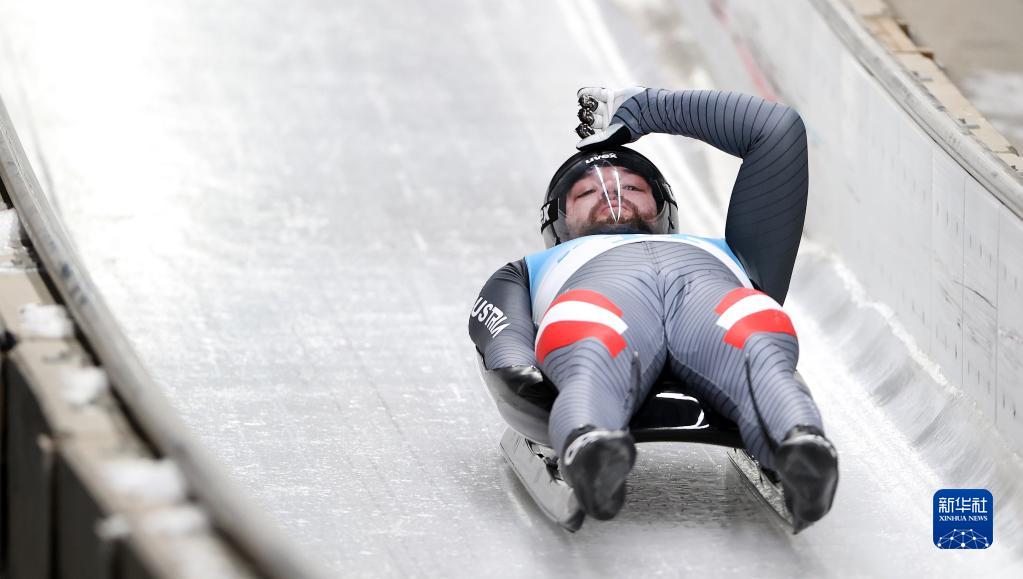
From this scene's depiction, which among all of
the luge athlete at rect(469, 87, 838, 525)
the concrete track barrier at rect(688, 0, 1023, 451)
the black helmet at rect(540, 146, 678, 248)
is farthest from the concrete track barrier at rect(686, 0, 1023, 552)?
the black helmet at rect(540, 146, 678, 248)

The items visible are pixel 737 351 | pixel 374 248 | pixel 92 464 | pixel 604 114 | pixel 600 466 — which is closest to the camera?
pixel 92 464

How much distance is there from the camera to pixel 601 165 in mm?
3203

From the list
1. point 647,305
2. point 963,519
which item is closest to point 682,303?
point 647,305

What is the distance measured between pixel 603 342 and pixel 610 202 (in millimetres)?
496

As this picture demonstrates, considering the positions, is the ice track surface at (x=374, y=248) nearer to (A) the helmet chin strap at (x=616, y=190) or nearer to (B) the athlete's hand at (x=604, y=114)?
(A) the helmet chin strap at (x=616, y=190)

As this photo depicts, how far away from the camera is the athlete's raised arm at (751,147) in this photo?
311 cm

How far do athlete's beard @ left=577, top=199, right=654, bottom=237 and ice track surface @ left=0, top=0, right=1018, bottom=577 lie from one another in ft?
1.59

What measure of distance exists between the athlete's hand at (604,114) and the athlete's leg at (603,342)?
31 centimetres

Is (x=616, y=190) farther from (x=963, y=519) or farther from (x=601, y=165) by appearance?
(x=963, y=519)

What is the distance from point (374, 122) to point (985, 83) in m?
1.97

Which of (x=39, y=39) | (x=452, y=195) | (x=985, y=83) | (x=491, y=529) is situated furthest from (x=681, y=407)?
(x=39, y=39)

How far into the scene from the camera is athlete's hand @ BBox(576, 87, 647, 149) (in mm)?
3230

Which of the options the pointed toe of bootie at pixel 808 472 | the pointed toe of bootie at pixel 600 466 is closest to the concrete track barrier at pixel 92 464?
the pointed toe of bootie at pixel 600 466

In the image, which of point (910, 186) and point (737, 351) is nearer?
point (737, 351)
